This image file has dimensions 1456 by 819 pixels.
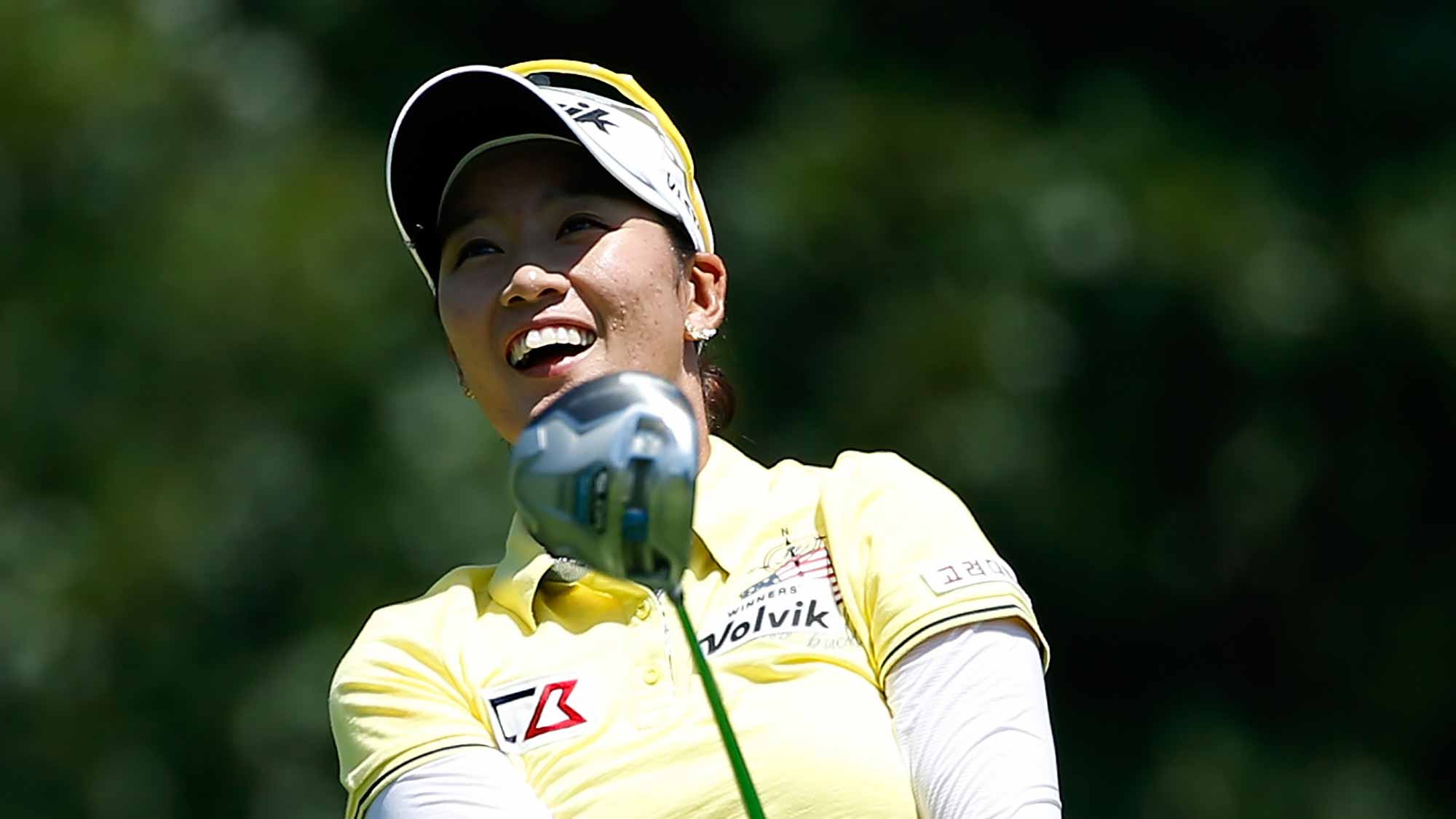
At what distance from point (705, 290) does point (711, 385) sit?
0.16m

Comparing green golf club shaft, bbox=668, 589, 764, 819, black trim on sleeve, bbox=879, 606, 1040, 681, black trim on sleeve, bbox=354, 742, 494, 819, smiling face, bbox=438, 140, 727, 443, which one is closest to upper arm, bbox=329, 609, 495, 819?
black trim on sleeve, bbox=354, 742, 494, 819

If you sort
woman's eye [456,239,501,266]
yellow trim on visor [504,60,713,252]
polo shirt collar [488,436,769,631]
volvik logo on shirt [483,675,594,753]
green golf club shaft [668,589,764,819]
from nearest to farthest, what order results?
green golf club shaft [668,589,764,819]
volvik logo on shirt [483,675,594,753]
polo shirt collar [488,436,769,631]
woman's eye [456,239,501,266]
yellow trim on visor [504,60,713,252]

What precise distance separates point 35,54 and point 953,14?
2.25 metres

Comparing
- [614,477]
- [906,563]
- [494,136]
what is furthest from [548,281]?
[614,477]

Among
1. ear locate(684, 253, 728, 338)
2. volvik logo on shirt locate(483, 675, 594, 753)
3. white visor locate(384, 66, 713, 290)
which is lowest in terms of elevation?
volvik logo on shirt locate(483, 675, 594, 753)

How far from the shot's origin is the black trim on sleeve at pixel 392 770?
2387 mm

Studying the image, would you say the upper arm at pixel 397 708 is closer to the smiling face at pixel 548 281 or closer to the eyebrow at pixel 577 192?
the smiling face at pixel 548 281

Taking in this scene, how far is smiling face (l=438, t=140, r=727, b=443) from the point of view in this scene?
254 cm

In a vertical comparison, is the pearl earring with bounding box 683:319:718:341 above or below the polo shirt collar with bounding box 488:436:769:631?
above

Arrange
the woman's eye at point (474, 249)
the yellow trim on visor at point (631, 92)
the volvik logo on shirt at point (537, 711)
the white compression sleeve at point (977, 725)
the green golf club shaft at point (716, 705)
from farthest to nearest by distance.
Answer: the yellow trim on visor at point (631, 92)
the woman's eye at point (474, 249)
the volvik logo on shirt at point (537, 711)
the white compression sleeve at point (977, 725)
the green golf club shaft at point (716, 705)

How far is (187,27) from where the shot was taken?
7918mm

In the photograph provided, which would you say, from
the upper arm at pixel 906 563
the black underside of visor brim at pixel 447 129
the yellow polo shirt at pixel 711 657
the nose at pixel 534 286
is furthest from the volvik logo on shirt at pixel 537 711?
the black underside of visor brim at pixel 447 129

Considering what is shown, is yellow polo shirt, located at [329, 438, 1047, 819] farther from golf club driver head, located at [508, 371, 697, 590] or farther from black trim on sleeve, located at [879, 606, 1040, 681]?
golf club driver head, located at [508, 371, 697, 590]

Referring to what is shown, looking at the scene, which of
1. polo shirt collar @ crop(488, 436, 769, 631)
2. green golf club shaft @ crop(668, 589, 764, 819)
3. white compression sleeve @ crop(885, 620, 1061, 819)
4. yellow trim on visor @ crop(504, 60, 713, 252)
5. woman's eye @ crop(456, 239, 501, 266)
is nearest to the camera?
green golf club shaft @ crop(668, 589, 764, 819)
